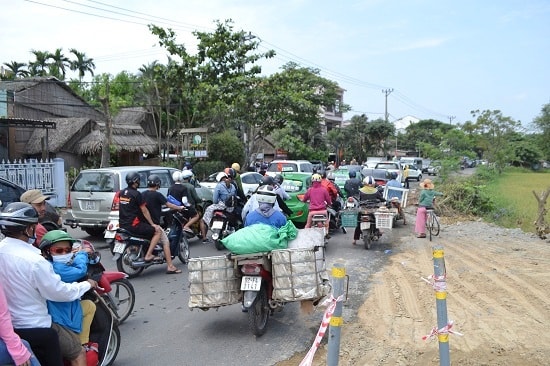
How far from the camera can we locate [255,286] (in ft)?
17.6

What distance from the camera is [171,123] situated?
29.9m

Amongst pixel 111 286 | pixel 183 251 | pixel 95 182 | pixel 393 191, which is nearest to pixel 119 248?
pixel 183 251

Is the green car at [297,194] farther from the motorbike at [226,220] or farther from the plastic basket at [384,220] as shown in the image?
the plastic basket at [384,220]

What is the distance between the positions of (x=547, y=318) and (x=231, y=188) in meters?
6.49

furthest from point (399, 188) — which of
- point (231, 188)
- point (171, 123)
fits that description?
point (171, 123)

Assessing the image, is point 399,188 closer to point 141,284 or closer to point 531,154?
point 141,284

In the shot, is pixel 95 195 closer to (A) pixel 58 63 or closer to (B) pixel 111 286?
Result: (B) pixel 111 286

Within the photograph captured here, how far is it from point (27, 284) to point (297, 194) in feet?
31.7

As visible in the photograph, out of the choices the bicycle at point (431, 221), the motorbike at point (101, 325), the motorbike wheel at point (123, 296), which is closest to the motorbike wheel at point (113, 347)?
the motorbike at point (101, 325)

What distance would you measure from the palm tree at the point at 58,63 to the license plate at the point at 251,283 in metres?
42.8

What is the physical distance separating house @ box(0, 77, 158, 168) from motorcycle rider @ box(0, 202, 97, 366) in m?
19.1

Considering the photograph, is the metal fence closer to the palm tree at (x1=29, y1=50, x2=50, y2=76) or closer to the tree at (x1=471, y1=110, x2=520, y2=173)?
the palm tree at (x1=29, y1=50, x2=50, y2=76)

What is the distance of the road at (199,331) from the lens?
506cm

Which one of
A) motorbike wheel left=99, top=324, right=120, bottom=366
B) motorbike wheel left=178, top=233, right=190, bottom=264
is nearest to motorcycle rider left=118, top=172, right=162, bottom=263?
motorbike wheel left=178, top=233, right=190, bottom=264
